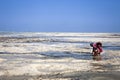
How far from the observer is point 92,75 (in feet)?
43.0

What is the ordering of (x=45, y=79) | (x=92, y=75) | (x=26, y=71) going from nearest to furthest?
1. (x=45, y=79)
2. (x=92, y=75)
3. (x=26, y=71)

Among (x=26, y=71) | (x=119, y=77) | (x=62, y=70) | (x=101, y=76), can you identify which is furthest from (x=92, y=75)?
(x=26, y=71)

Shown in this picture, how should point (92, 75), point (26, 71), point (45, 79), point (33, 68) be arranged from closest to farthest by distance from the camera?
point (45, 79), point (92, 75), point (26, 71), point (33, 68)

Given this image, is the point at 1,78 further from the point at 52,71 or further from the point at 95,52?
the point at 95,52

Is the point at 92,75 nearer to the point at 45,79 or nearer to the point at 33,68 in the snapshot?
the point at 45,79

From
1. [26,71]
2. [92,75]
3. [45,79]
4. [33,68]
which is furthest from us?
[33,68]

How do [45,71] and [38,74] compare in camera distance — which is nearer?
[38,74]

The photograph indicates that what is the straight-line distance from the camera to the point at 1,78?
40.3 ft

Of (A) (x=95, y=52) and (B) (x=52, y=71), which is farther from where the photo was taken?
(A) (x=95, y=52)

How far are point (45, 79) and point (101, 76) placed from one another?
2736mm

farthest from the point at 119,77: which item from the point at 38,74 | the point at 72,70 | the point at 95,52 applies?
the point at 95,52

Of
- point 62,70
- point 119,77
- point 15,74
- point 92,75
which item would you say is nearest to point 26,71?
point 15,74

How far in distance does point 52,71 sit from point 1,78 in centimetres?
320

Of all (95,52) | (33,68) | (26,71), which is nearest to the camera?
(26,71)
